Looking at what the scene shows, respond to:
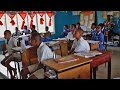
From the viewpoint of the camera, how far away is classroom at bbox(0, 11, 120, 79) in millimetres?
2744

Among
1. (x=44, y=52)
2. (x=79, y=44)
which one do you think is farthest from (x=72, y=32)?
(x=44, y=52)

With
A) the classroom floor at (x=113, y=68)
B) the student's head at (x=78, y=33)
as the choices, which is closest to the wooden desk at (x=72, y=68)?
the classroom floor at (x=113, y=68)

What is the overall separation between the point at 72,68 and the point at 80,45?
55 cm

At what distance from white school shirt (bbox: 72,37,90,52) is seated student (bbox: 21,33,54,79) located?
17.6 inches

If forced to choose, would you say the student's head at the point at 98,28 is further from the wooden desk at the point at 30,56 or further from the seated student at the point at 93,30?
the wooden desk at the point at 30,56

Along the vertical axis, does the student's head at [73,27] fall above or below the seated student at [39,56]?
above

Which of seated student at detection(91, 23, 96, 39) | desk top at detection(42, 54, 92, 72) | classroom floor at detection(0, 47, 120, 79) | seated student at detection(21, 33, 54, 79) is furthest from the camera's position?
seated student at detection(91, 23, 96, 39)

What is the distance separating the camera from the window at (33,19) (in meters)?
2.75

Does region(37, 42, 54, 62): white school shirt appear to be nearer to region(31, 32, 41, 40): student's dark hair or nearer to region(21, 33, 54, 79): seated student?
region(21, 33, 54, 79): seated student

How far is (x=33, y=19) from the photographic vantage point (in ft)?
9.50

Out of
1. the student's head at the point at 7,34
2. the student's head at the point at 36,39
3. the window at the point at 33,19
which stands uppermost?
the window at the point at 33,19

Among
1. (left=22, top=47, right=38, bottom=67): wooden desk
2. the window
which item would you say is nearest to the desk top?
(left=22, top=47, right=38, bottom=67): wooden desk
